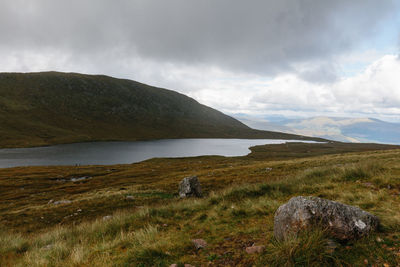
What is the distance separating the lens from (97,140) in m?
176

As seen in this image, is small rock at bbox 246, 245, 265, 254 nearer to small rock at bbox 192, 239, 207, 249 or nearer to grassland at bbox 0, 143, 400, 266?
grassland at bbox 0, 143, 400, 266

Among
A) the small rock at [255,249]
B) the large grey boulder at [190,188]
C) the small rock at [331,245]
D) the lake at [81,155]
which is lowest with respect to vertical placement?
the lake at [81,155]

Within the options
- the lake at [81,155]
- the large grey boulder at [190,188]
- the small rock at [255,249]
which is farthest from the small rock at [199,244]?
the lake at [81,155]

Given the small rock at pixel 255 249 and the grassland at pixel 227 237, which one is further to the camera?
the small rock at pixel 255 249

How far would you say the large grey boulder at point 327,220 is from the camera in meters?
4.84

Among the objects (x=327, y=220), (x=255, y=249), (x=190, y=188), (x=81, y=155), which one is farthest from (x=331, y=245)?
(x=81, y=155)

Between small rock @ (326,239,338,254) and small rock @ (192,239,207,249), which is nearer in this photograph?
small rock @ (326,239,338,254)

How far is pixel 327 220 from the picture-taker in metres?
4.97

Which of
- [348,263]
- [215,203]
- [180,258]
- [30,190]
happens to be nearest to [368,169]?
[215,203]

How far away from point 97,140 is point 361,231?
196 metres

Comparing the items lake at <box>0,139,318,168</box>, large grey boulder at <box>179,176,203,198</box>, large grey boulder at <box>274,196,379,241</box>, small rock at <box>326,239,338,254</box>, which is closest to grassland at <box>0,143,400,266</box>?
small rock at <box>326,239,338,254</box>

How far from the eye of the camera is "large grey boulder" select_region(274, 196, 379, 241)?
484cm

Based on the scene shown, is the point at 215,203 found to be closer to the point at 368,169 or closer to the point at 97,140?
the point at 368,169

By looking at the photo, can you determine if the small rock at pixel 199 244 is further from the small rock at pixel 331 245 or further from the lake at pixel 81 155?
the lake at pixel 81 155
